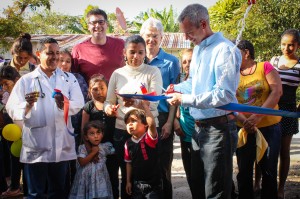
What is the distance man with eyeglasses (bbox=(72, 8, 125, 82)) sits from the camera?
4.06 metres

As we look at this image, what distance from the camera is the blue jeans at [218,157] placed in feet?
8.66

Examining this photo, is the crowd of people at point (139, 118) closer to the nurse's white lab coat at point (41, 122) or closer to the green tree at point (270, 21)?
the nurse's white lab coat at point (41, 122)

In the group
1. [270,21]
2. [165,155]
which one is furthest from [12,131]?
[270,21]

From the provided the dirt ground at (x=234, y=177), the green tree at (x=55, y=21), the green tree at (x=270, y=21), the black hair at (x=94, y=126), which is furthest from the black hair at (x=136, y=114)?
the green tree at (x=55, y=21)

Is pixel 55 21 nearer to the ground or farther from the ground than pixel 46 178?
farther from the ground

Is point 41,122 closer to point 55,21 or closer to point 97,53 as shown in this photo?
point 97,53

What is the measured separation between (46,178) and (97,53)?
157cm

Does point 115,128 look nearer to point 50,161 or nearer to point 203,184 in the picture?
point 50,161

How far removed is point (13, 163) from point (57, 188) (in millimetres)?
1093

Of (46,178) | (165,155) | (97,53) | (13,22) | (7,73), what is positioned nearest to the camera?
(46,178)

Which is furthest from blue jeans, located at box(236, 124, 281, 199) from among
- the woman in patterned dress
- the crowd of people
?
the woman in patterned dress

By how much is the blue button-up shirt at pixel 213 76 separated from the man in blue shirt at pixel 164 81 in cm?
87

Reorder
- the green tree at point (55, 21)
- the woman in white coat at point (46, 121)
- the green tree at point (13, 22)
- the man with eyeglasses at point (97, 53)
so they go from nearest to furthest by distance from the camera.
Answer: the woman in white coat at point (46, 121) < the man with eyeglasses at point (97, 53) < the green tree at point (13, 22) < the green tree at point (55, 21)

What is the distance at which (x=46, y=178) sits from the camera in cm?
334
